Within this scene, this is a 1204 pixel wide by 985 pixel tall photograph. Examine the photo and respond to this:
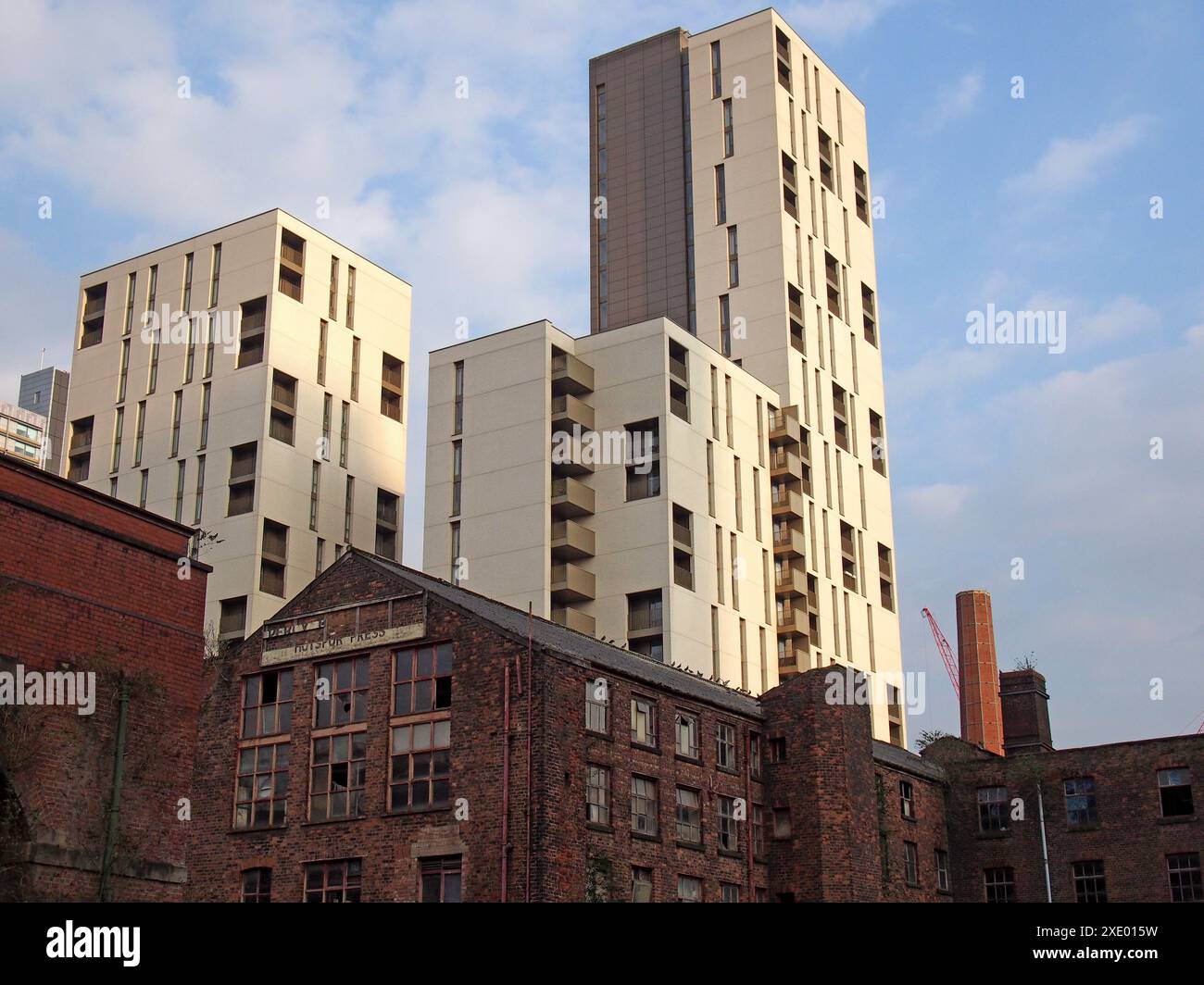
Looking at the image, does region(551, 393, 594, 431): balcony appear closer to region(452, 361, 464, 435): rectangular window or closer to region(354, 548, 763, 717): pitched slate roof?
region(452, 361, 464, 435): rectangular window

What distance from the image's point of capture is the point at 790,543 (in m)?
80.4

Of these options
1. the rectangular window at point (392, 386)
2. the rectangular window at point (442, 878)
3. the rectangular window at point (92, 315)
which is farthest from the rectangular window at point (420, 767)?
the rectangular window at point (92, 315)

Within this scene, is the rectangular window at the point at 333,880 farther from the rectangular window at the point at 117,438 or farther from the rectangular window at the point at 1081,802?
the rectangular window at the point at 117,438

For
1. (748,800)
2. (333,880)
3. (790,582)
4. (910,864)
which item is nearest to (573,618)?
(790,582)

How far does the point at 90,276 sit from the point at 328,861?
178 ft

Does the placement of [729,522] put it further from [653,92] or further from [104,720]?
[104,720]

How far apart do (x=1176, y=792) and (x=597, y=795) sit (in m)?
26.1

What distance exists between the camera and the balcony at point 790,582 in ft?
263

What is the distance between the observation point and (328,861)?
44.1 metres

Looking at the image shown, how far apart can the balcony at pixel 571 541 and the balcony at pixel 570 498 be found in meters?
0.55

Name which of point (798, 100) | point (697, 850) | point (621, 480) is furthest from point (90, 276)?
point (697, 850)

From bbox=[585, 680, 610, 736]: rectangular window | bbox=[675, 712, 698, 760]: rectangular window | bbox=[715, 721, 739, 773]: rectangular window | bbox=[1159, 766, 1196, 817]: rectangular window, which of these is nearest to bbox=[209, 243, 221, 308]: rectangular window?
bbox=[715, 721, 739, 773]: rectangular window

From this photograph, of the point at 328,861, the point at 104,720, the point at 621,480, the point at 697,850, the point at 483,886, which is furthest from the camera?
the point at 621,480

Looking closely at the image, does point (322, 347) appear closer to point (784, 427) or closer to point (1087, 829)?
point (784, 427)
